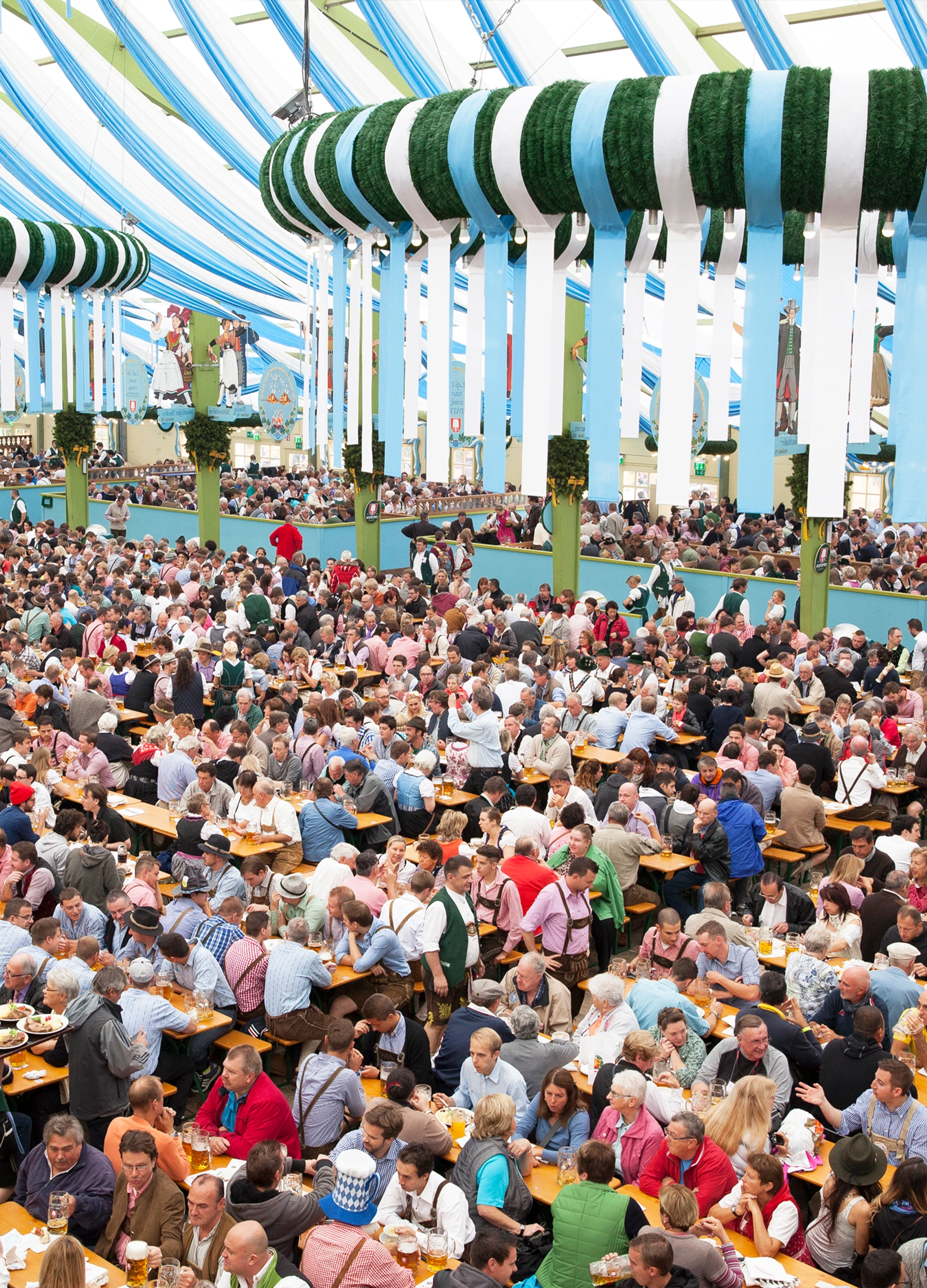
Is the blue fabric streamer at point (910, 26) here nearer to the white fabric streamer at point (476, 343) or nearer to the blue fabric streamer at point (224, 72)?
the white fabric streamer at point (476, 343)

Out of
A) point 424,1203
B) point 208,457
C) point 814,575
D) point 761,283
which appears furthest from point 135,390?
point 424,1203

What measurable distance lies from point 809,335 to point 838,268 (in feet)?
0.69

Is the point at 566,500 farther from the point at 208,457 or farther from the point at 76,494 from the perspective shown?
the point at 76,494

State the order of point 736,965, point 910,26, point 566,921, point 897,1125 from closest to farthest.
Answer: point 897,1125 < point 736,965 < point 566,921 < point 910,26

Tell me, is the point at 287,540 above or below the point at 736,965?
above

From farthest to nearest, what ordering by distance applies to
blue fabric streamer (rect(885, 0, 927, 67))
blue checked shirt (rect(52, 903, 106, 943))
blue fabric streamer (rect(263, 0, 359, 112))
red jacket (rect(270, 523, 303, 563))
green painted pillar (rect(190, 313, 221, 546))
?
green painted pillar (rect(190, 313, 221, 546)) → red jacket (rect(270, 523, 303, 563)) → blue fabric streamer (rect(263, 0, 359, 112)) → blue fabric streamer (rect(885, 0, 927, 67)) → blue checked shirt (rect(52, 903, 106, 943))

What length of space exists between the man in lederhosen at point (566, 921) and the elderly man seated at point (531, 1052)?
1.05 m

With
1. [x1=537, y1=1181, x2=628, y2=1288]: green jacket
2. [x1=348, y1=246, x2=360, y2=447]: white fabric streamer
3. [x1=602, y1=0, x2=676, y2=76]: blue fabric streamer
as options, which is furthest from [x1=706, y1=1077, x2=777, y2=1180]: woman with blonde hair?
[x1=602, y1=0, x2=676, y2=76]: blue fabric streamer

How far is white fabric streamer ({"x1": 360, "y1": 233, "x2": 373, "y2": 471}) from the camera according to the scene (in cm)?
525

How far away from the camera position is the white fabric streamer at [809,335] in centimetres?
403

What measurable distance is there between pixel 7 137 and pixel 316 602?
10895 millimetres

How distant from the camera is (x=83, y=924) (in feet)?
19.8

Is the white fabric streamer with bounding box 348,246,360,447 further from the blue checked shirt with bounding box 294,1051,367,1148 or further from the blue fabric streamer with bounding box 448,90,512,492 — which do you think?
the blue checked shirt with bounding box 294,1051,367,1148

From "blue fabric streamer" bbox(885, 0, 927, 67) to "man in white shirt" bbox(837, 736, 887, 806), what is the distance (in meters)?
5.62
